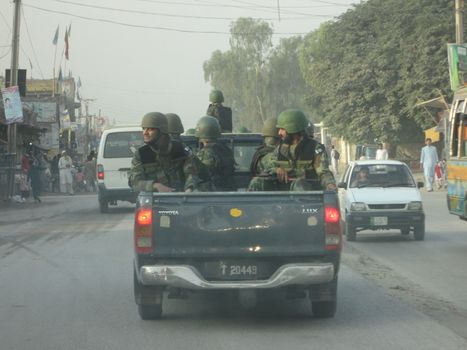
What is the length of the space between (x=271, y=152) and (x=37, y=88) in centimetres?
6823

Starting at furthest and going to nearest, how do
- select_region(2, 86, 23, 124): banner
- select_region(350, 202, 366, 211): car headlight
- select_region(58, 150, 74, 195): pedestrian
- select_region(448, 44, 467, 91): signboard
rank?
select_region(58, 150, 74, 195): pedestrian, select_region(448, 44, 467, 91): signboard, select_region(2, 86, 23, 124): banner, select_region(350, 202, 366, 211): car headlight

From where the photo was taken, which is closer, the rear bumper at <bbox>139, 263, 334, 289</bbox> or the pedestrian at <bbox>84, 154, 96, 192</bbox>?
the rear bumper at <bbox>139, 263, 334, 289</bbox>

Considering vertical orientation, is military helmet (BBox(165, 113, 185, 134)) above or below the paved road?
above

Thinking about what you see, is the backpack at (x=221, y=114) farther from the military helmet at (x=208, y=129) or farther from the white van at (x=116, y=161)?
the white van at (x=116, y=161)

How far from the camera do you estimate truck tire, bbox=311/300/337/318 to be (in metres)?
8.70

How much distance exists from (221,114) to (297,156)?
539 centimetres

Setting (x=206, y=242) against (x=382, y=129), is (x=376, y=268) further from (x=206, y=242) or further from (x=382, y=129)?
(x=382, y=129)

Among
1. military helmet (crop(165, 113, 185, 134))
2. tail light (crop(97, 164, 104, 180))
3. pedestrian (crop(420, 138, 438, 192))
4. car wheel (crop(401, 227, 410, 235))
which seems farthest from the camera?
pedestrian (crop(420, 138, 438, 192))

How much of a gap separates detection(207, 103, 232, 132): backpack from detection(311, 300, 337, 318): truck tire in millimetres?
6186

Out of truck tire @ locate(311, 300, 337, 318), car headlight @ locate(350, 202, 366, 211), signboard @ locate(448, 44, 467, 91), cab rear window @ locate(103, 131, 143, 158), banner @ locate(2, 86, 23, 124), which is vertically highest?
signboard @ locate(448, 44, 467, 91)

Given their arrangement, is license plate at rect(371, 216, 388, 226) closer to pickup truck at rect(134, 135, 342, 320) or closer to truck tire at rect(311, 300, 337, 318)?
truck tire at rect(311, 300, 337, 318)

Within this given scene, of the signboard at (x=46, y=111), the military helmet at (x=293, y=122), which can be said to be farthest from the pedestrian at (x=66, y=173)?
the military helmet at (x=293, y=122)

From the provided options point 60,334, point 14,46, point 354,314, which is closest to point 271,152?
point 354,314

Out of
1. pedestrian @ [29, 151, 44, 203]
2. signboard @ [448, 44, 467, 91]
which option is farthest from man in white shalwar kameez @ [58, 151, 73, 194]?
signboard @ [448, 44, 467, 91]
